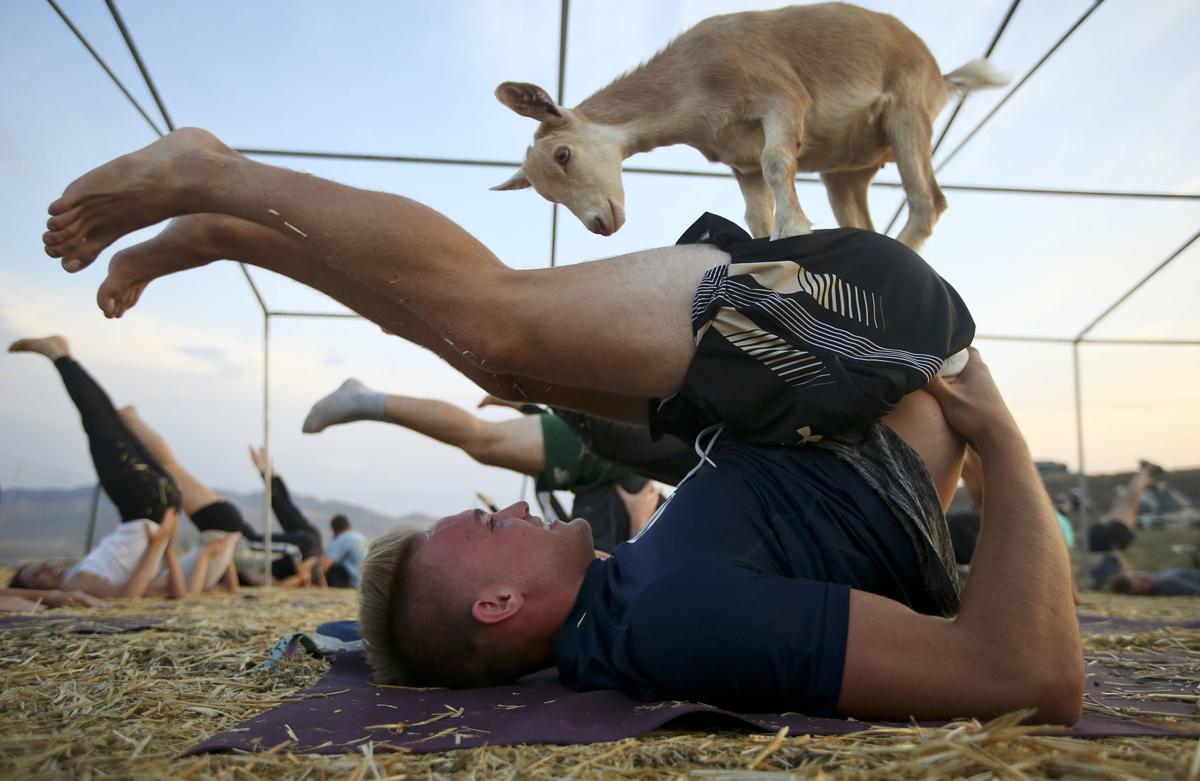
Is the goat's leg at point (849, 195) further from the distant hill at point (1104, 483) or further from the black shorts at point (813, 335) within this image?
the distant hill at point (1104, 483)

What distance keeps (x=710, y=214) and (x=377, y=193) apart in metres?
0.68

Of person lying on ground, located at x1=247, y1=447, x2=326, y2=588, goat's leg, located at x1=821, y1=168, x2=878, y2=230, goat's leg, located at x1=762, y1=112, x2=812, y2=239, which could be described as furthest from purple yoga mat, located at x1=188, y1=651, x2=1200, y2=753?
person lying on ground, located at x1=247, y1=447, x2=326, y2=588

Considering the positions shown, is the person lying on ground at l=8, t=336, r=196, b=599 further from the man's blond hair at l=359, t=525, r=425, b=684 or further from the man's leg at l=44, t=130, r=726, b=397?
the man's leg at l=44, t=130, r=726, b=397

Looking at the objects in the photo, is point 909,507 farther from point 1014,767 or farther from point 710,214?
point 710,214

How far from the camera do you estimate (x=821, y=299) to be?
4.83ft

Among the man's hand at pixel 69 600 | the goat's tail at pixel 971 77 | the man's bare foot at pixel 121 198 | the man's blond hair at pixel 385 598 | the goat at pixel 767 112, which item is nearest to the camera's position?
the man's bare foot at pixel 121 198

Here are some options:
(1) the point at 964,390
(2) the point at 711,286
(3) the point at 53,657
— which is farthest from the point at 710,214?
(3) the point at 53,657

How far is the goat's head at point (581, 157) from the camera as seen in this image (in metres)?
2.53

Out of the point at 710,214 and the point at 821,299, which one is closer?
the point at 821,299

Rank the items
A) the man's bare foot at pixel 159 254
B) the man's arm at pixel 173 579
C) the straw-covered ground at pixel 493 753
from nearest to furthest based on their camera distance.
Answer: the straw-covered ground at pixel 493 753
the man's bare foot at pixel 159 254
the man's arm at pixel 173 579

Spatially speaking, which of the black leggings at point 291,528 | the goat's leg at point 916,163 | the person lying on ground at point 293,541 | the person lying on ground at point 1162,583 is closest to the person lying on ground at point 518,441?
the goat's leg at point 916,163

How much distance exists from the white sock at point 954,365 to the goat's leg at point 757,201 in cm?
92

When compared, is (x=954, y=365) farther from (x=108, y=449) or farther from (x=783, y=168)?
(x=108, y=449)

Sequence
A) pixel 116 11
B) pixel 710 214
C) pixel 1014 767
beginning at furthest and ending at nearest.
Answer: pixel 116 11
pixel 710 214
pixel 1014 767
